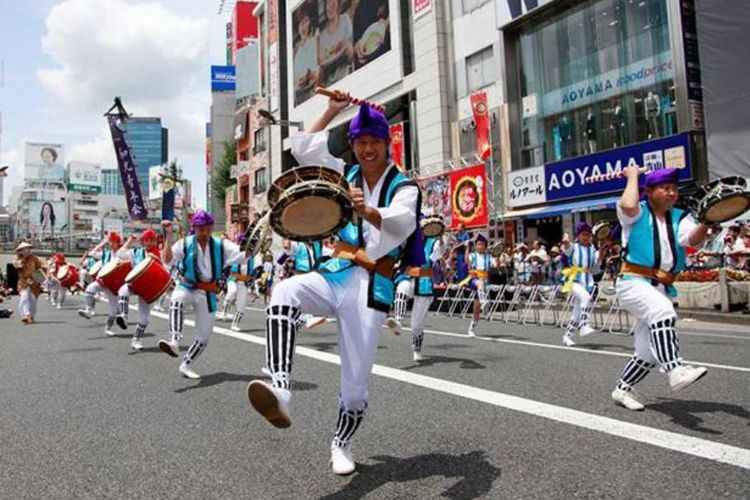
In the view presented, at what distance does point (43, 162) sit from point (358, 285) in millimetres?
137201

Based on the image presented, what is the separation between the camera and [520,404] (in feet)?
17.2

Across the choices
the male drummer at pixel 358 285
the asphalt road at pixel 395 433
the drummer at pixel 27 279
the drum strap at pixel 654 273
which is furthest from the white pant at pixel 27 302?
the drum strap at pixel 654 273

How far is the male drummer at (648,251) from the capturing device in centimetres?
498

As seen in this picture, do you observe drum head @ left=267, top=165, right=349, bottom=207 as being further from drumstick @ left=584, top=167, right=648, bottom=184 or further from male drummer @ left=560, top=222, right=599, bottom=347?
drumstick @ left=584, top=167, right=648, bottom=184

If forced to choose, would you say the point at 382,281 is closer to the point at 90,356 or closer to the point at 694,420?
the point at 694,420

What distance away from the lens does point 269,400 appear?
3016 mm

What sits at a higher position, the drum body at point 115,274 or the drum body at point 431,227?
the drum body at point 431,227

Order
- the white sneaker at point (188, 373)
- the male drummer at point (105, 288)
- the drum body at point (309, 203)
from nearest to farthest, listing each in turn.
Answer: the drum body at point (309, 203), the white sneaker at point (188, 373), the male drummer at point (105, 288)

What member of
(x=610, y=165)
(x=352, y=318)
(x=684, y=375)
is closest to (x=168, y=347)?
(x=352, y=318)

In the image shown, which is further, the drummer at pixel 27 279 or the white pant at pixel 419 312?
the drummer at pixel 27 279

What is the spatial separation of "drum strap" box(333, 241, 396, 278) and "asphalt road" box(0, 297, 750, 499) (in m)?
1.13

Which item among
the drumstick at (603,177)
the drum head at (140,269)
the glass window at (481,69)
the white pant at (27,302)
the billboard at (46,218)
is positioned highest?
the billboard at (46,218)

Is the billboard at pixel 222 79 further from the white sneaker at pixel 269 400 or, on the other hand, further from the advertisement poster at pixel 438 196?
the white sneaker at pixel 269 400

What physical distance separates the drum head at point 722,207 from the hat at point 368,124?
9.19 feet
